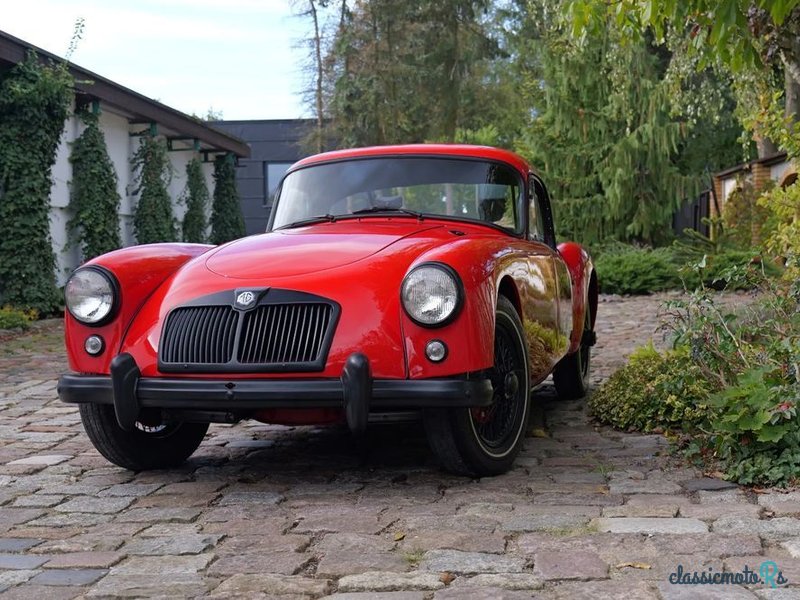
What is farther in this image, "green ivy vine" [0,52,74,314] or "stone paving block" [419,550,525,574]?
"green ivy vine" [0,52,74,314]

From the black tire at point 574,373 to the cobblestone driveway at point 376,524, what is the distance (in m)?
1.26

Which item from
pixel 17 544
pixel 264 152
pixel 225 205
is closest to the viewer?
pixel 17 544

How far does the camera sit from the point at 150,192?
56.5 ft

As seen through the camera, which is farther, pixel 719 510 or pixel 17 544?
pixel 719 510

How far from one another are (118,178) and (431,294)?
12.8 meters

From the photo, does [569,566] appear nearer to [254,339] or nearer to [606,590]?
[606,590]

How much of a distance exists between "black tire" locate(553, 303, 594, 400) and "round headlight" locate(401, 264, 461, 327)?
111 inches

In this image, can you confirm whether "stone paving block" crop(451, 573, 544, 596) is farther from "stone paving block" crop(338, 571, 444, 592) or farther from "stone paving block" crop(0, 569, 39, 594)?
"stone paving block" crop(0, 569, 39, 594)

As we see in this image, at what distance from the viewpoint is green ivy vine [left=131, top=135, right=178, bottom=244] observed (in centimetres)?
1716

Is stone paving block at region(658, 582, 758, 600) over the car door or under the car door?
under

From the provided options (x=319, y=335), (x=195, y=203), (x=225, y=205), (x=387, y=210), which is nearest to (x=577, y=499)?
(x=319, y=335)

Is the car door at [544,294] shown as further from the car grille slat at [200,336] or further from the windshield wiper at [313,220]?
the car grille slat at [200,336]

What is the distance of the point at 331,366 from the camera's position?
13.4 ft

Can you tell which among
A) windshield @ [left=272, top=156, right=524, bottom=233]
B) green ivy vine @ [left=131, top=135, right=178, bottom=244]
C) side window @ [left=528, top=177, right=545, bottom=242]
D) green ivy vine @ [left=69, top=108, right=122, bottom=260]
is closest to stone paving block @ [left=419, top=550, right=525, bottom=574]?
windshield @ [left=272, top=156, right=524, bottom=233]
